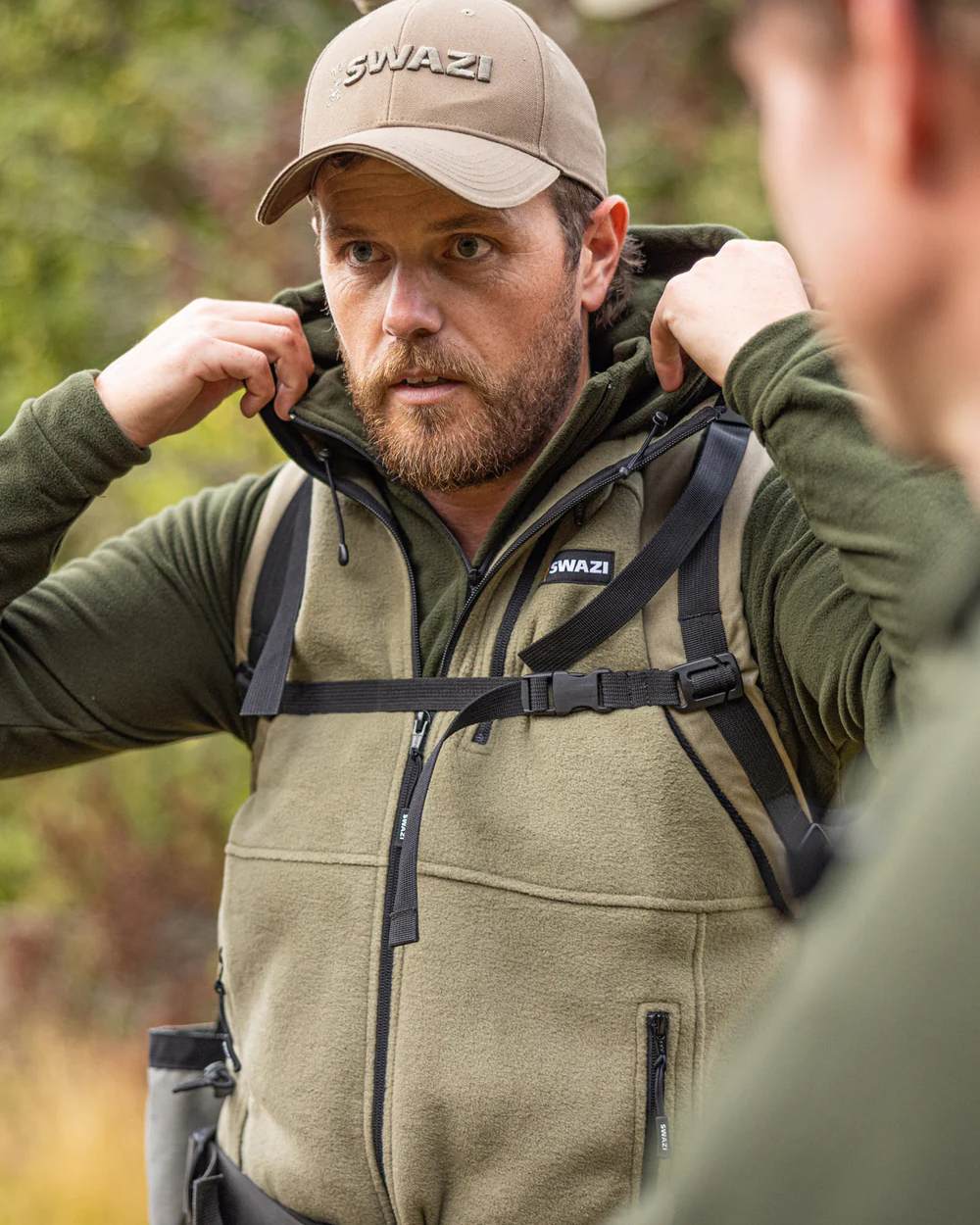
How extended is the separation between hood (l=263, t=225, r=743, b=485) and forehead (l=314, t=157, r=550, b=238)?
0.27m

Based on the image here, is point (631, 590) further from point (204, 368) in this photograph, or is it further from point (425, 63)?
point (425, 63)

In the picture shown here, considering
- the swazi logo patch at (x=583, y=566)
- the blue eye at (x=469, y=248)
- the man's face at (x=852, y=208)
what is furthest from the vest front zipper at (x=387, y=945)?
the man's face at (x=852, y=208)

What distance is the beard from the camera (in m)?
2.63

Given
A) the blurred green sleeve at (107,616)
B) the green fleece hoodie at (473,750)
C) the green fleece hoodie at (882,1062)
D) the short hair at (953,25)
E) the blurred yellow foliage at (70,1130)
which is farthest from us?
the blurred yellow foliage at (70,1130)

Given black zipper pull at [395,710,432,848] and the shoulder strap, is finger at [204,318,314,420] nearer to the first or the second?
the shoulder strap

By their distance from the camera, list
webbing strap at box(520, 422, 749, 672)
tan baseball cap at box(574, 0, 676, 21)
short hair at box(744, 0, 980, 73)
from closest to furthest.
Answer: short hair at box(744, 0, 980, 73), tan baseball cap at box(574, 0, 676, 21), webbing strap at box(520, 422, 749, 672)

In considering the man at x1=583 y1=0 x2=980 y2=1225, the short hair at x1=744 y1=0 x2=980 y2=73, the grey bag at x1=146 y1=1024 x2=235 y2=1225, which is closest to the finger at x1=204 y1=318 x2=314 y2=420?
the grey bag at x1=146 y1=1024 x2=235 y2=1225

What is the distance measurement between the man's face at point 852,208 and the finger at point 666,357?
144 centimetres

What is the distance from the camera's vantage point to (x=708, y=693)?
2.29 m

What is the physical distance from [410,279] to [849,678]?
3.50 ft

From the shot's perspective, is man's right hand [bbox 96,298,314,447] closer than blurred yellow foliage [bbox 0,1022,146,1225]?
Yes

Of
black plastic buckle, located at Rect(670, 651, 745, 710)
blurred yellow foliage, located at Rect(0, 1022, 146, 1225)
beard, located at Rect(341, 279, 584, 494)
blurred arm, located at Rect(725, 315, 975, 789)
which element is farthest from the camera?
blurred yellow foliage, located at Rect(0, 1022, 146, 1225)

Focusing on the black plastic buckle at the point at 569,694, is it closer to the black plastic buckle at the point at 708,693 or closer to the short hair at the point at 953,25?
the black plastic buckle at the point at 708,693

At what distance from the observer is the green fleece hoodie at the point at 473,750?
2195 millimetres
